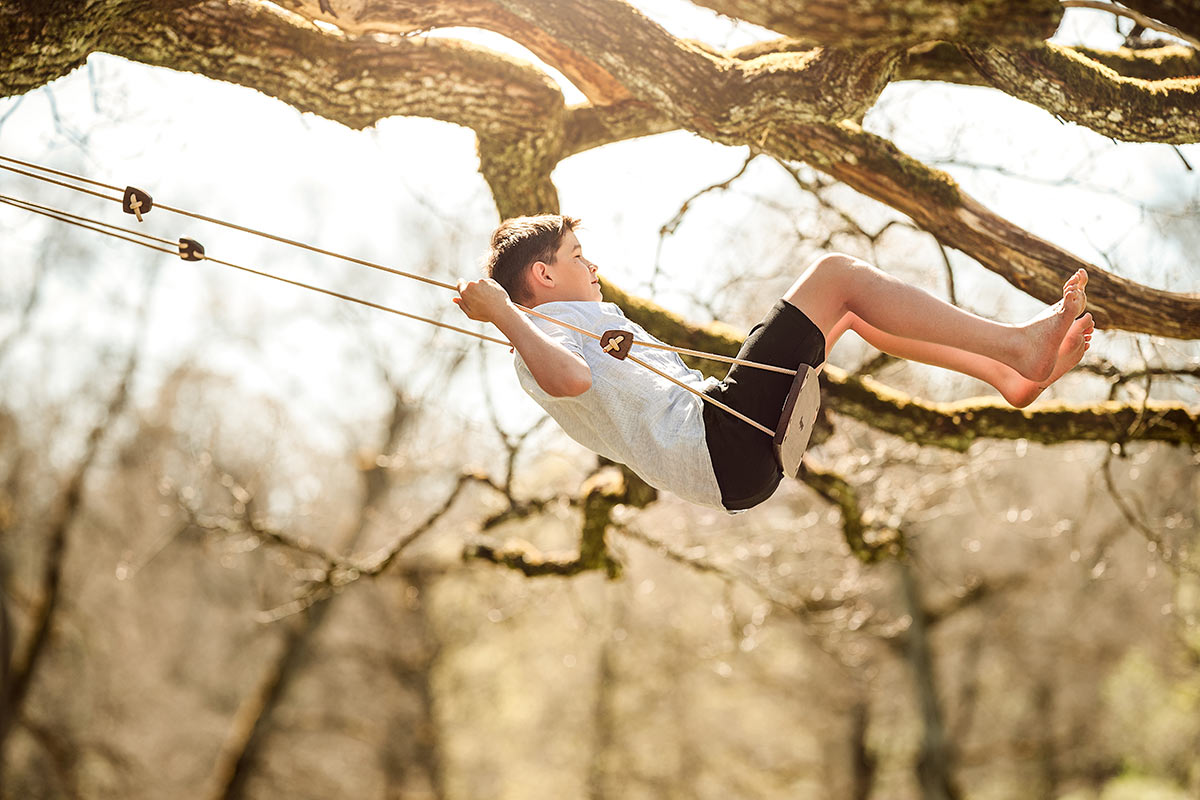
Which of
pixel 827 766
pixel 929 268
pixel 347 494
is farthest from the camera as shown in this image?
Result: pixel 827 766

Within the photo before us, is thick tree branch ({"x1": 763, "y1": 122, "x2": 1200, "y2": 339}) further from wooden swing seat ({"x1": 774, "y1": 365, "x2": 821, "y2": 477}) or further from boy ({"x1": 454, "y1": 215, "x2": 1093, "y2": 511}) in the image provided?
wooden swing seat ({"x1": 774, "y1": 365, "x2": 821, "y2": 477})

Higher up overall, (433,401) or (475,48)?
(433,401)

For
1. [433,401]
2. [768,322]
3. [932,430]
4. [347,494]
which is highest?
[347,494]

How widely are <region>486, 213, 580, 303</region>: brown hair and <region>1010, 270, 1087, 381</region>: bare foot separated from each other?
4.07ft

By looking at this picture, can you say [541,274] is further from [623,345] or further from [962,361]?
[962,361]

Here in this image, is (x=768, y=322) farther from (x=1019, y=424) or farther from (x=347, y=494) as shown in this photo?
(x=347, y=494)

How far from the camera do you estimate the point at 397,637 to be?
12.4 meters

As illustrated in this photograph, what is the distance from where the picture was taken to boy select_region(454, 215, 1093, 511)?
2.45 meters

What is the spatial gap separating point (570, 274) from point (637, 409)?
0.43 meters

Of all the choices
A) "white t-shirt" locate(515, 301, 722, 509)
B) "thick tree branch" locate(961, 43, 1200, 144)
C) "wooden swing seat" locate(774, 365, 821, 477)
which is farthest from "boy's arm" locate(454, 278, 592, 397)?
"thick tree branch" locate(961, 43, 1200, 144)

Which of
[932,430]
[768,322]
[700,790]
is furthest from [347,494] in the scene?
[768,322]

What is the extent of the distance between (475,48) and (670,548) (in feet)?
10.8

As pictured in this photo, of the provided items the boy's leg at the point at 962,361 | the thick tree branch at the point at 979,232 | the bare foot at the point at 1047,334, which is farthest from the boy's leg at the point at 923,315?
the thick tree branch at the point at 979,232

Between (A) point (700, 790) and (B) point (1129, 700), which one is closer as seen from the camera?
(B) point (1129, 700)
